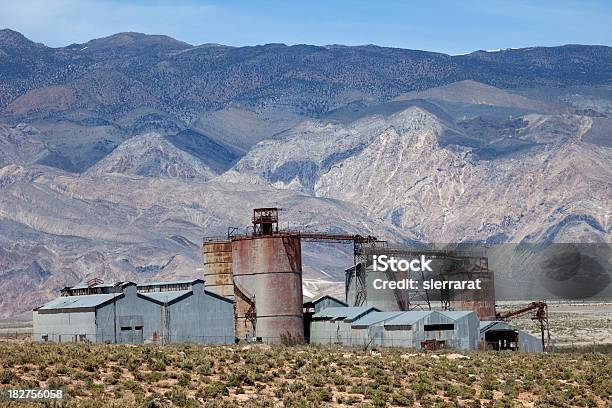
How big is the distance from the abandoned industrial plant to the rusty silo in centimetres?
7

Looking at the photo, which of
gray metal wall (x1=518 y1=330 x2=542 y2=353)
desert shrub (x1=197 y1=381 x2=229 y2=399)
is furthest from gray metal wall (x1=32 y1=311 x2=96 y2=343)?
desert shrub (x1=197 y1=381 x2=229 y2=399)

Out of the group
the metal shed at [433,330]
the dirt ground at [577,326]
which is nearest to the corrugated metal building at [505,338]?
the metal shed at [433,330]

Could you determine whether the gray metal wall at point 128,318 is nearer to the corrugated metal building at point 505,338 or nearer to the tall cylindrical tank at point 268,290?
the tall cylindrical tank at point 268,290

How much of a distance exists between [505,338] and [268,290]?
16.9 m

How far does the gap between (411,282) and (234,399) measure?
57.0m

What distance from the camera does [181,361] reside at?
52.1 metres

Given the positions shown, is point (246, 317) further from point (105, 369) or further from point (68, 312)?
point (105, 369)

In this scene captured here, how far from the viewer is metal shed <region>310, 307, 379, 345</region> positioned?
3388 inches

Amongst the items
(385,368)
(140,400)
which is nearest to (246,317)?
(385,368)

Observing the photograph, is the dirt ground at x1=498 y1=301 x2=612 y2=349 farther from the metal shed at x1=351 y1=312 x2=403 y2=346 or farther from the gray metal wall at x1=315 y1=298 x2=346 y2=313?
the metal shed at x1=351 y1=312 x2=403 y2=346

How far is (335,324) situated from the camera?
288ft

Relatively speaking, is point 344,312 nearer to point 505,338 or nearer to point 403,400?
point 505,338

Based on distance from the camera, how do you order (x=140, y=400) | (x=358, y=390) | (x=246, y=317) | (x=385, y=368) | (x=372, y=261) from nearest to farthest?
1. (x=140, y=400)
2. (x=358, y=390)
3. (x=385, y=368)
4. (x=246, y=317)
5. (x=372, y=261)

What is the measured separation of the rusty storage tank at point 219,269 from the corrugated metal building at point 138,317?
11.8 feet
